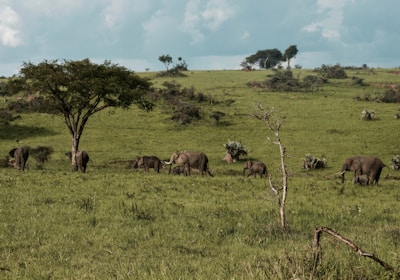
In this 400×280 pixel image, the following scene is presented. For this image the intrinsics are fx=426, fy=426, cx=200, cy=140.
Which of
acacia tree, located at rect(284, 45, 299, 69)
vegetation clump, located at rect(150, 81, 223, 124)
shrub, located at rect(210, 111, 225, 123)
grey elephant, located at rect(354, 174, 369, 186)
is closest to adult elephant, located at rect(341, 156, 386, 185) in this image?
grey elephant, located at rect(354, 174, 369, 186)

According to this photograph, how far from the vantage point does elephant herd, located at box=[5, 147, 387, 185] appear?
27281 mm

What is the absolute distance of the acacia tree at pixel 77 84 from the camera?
122 ft

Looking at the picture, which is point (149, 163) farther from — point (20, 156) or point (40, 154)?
point (40, 154)

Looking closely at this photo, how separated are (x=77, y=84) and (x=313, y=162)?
22.3 meters

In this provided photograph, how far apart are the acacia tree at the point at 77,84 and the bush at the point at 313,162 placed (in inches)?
661

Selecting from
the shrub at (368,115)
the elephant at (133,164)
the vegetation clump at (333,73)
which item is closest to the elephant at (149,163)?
the elephant at (133,164)

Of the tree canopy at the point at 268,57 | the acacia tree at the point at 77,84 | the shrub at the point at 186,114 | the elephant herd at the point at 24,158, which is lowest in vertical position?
the elephant herd at the point at 24,158

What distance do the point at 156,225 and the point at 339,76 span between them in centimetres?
10592

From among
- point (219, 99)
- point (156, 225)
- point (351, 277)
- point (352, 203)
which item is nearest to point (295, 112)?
point (219, 99)

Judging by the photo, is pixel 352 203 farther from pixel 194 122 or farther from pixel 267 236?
pixel 194 122

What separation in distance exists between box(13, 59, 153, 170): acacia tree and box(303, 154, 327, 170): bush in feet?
55.1

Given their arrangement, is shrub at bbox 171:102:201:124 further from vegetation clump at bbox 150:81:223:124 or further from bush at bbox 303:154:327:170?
bush at bbox 303:154:327:170

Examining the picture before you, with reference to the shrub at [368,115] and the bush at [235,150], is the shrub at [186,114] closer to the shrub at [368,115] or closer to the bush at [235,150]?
the bush at [235,150]

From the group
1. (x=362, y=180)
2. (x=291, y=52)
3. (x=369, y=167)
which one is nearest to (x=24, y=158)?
(x=362, y=180)
